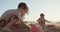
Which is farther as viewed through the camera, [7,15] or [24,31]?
[7,15]

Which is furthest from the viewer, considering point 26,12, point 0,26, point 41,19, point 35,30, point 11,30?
point 41,19

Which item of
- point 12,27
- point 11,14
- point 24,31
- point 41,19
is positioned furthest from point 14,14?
point 41,19

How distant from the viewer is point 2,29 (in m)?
3.92

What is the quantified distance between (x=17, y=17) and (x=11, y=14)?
174 mm

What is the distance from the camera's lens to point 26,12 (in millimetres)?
4328

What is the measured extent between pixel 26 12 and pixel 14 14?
310 mm

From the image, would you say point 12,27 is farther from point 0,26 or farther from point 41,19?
point 41,19

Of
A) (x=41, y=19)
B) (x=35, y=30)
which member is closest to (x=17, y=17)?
(x=35, y=30)

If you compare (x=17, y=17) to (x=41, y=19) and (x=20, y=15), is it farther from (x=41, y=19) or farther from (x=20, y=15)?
(x=41, y=19)

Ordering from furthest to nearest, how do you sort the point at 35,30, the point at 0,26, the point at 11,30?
the point at 0,26 → the point at 11,30 → the point at 35,30

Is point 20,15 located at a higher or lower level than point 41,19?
higher

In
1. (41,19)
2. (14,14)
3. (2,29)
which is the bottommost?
(41,19)

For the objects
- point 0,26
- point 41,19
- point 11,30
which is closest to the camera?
point 11,30

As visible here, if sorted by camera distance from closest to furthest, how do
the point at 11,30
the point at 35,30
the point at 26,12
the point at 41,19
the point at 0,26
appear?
1. the point at 35,30
2. the point at 11,30
3. the point at 0,26
4. the point at 26,12
5. the point at 41,19
